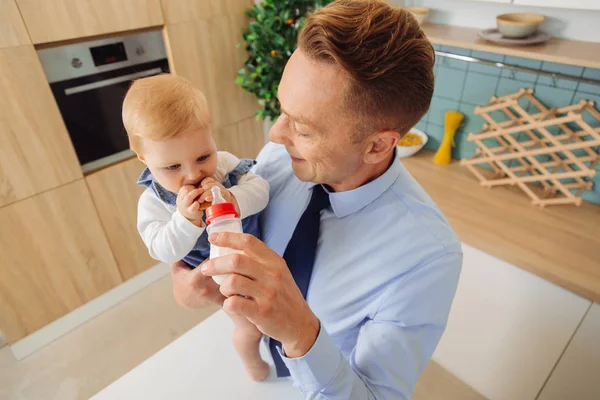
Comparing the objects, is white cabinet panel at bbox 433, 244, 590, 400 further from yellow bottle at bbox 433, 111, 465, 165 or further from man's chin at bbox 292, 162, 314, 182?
man's chin at bbox 292, 162, 314, 182

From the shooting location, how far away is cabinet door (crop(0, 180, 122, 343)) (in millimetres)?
1801

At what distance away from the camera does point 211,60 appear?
221 centimetres

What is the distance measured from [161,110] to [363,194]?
0.50 metres

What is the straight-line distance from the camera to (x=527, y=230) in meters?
1.77

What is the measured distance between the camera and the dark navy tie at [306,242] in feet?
3.23

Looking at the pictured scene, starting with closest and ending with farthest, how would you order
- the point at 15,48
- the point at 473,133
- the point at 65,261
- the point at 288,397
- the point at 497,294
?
the point at 288,397 < the point at 15,48 < the point at 497,294 < the point at 65,261 < the point at 473,133

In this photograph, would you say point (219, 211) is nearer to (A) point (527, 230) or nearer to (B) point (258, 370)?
(B) point (258, 370)

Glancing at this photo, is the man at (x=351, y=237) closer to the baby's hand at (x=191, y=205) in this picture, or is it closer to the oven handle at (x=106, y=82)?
the baby's hand at (x=191, y=205)

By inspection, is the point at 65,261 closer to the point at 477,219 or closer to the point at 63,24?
the point at 63,24

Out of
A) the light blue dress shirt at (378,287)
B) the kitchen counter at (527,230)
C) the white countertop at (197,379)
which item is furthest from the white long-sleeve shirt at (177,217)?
the kitchen counter at (527,230)

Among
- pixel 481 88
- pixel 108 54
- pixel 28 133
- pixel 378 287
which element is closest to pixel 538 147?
pixel 481 88

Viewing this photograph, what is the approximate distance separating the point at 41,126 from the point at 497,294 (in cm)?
208

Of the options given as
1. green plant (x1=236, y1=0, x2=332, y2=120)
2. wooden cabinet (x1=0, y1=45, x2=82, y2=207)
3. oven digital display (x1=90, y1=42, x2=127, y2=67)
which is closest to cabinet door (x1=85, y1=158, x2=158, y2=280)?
wooden cabinet (x1=0, y1=45, x2=82, y2=207)

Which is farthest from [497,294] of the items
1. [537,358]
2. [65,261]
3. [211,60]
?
[65,261]
